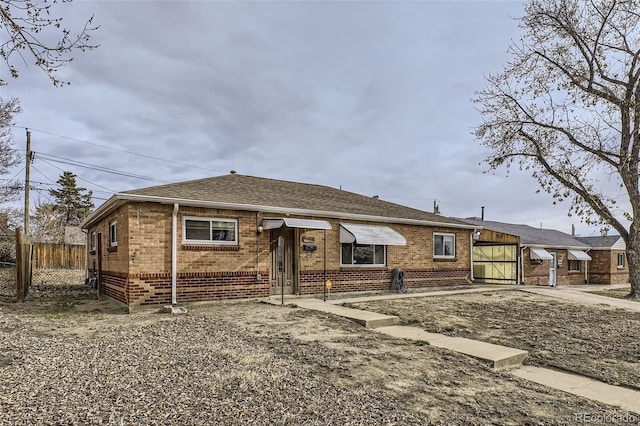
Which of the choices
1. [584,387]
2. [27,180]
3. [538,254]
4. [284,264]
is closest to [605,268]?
[538,254]

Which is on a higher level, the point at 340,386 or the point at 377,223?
the point at 377,223

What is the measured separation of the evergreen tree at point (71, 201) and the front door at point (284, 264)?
39.5m

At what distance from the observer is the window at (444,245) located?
1663 cm

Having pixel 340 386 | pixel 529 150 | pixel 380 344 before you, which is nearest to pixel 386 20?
pixel 380 344

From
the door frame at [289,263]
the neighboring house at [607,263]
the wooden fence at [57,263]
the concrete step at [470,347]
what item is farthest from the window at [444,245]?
the neighboring house at [607,263]

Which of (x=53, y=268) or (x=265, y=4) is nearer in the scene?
(x=265, y=4)

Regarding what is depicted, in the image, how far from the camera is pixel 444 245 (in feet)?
55.7

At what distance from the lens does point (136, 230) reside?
988 cm

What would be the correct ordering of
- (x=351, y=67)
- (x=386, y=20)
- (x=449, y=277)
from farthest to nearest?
1. (x=449, y=277)
2. (x=351, y=67)
3. (x=386, y=20)

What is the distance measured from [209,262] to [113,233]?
3820mm

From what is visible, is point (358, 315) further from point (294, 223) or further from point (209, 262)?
point (209, 262)

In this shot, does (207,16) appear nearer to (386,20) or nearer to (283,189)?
(386,20)

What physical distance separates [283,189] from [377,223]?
156 inches

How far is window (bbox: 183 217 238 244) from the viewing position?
10.7m
